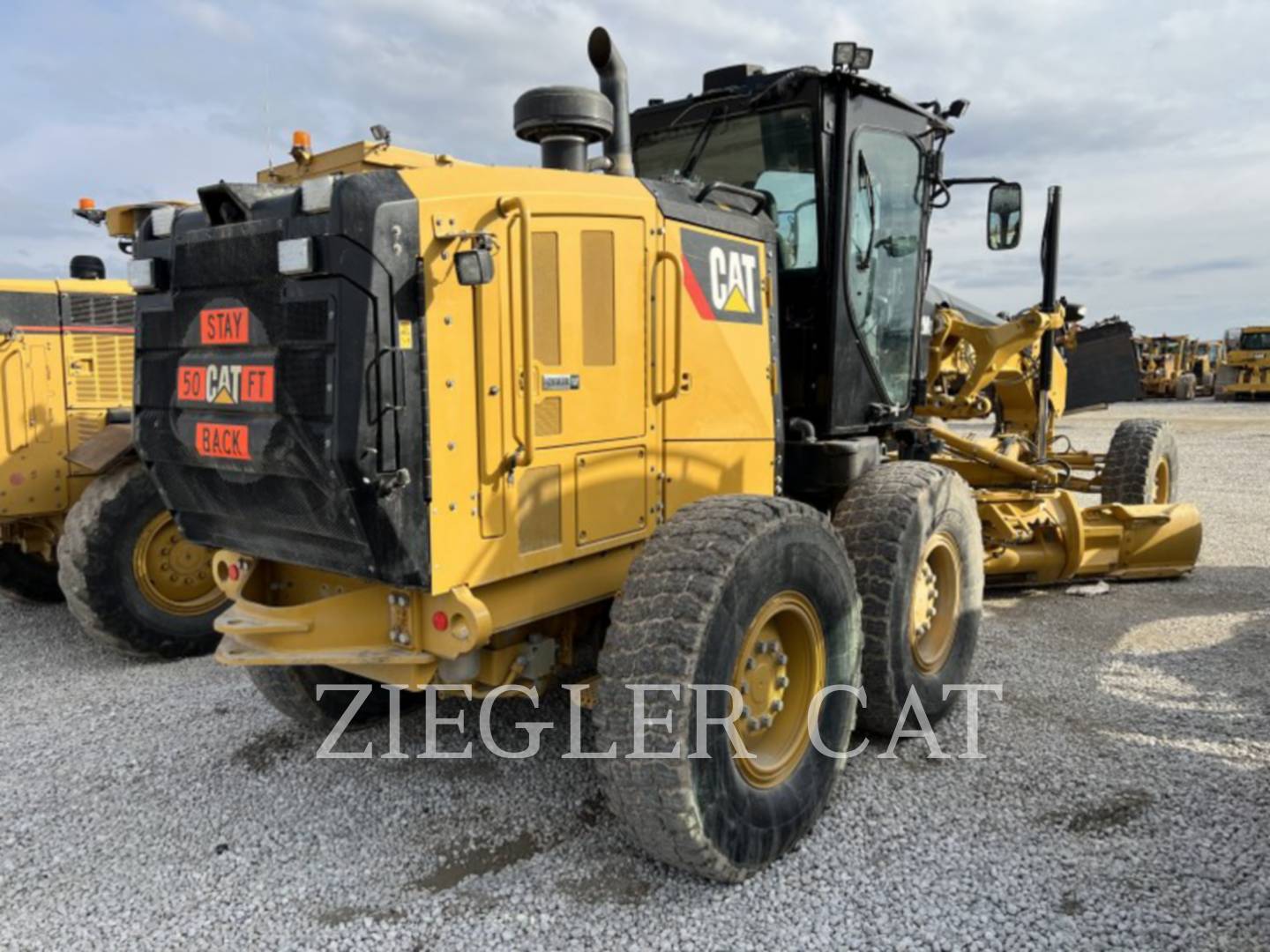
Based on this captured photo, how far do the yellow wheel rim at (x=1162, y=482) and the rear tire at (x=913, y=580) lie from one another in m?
4.95

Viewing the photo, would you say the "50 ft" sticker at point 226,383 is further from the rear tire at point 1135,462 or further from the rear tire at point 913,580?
the rear tire at point 1135,462

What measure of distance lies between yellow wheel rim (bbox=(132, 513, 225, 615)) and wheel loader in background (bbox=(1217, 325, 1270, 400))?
36320mm

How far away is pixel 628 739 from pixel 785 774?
0.81m

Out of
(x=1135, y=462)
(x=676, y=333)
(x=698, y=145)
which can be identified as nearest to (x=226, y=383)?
(x=676, y=333)

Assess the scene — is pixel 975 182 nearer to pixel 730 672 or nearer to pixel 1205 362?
pixel 730 672

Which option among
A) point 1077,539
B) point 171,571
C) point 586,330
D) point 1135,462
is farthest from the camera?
point 1135,462

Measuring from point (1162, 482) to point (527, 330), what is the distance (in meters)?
7.96

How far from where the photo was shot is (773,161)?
4.50m

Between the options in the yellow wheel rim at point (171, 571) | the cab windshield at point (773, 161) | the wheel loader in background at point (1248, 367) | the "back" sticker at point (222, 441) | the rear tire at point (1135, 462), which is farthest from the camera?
the wheel loader in background at point (1248, 367)

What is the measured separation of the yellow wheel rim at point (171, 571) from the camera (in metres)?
5.94

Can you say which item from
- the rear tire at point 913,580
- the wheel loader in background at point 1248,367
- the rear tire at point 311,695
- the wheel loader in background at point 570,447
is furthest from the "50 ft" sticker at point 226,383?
the wheel loader in background at point 1248,367

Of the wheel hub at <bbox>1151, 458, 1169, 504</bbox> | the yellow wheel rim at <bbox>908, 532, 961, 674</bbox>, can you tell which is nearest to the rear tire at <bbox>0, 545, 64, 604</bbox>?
the yellow wheel rim at <bbox>908, 532, 961, 674</bbox>

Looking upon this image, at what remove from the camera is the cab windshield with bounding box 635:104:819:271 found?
440cm

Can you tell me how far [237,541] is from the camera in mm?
3418
